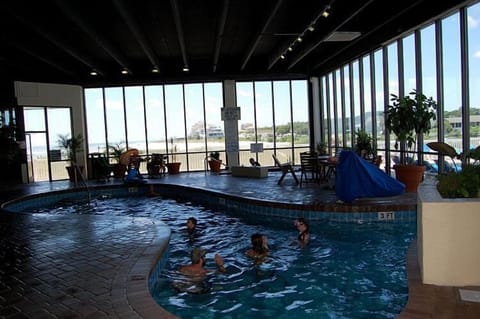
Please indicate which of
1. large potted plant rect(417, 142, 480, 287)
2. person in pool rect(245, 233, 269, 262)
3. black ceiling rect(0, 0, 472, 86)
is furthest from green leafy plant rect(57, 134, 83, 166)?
large potted plant rect(417, 142, 480, 287)

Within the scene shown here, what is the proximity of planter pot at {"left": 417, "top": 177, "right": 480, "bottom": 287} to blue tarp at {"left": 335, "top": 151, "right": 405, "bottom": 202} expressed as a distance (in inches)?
160

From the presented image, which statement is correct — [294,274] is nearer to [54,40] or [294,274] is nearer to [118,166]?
[54,40]

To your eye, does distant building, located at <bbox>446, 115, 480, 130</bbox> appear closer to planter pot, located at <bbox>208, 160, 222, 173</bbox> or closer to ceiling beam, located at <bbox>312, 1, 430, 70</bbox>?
ceiling beam, located at <bbox>312, 1, 430, 70</bbox>

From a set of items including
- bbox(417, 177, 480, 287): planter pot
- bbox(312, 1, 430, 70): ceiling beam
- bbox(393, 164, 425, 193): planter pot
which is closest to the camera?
bbox(417, 177, 480, 287): planter pot

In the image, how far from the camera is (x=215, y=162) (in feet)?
50.9

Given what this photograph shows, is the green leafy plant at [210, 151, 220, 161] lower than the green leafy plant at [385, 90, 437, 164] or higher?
lower

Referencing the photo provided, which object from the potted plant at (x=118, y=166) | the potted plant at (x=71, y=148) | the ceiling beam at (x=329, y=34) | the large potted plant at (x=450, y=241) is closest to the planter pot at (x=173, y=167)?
the potted plant at (x=118, y=166)

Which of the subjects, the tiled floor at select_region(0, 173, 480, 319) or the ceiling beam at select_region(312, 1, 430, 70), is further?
the ceiling beam at select_region(312, 1, 430, 70)

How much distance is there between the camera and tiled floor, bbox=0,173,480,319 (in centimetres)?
321

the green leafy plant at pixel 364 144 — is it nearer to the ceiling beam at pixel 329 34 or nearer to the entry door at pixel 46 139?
the ceiling beam at pixel 329 34

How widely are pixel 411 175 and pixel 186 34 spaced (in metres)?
6.44

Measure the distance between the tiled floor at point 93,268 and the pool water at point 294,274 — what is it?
1.24 ft

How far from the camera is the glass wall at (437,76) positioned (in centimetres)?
755

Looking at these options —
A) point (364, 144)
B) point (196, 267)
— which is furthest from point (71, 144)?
point (196, 267)
